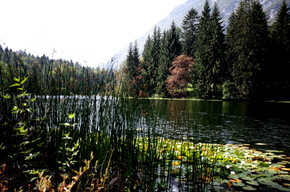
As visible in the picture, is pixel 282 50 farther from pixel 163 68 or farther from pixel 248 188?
pixel 248 188

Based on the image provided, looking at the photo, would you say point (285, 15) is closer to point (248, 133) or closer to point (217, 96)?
point (217, 96)

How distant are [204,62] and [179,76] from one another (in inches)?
185

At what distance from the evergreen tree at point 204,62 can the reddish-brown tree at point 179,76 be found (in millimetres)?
1407

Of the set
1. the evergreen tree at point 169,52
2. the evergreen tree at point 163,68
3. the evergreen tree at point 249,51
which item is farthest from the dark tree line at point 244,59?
the evergreen tree at point 169,52

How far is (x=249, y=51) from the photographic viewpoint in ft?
96.4

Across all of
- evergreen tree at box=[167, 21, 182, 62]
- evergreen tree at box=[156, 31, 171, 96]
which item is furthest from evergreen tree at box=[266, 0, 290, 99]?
evergreen tree at box=[156, 31, 171, 96]

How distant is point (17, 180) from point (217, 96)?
3280 cm

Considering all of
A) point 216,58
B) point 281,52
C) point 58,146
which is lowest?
point 58,146

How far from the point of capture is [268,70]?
30984 mm

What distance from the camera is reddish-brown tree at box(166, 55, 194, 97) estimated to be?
3347 centimetres

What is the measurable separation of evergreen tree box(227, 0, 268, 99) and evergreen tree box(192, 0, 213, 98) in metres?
4.00

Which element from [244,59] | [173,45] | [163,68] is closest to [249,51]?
[244,59]

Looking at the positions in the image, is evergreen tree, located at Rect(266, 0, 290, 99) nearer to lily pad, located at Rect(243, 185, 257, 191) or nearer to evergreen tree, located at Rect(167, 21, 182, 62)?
evergreen tree, located at Rect(167, 21, 182, 62)

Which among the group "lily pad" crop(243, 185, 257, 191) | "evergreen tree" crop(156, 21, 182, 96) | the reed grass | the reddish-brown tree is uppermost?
"evergreen tree" crop(156, 21, 182, 96)
